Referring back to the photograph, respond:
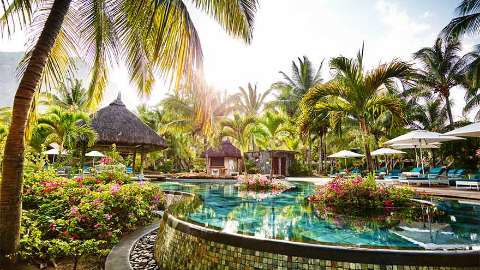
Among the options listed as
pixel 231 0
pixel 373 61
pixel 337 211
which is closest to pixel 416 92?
pixel 373 61

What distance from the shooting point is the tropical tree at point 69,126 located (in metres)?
14.7

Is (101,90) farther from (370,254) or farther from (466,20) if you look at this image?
(466,20)

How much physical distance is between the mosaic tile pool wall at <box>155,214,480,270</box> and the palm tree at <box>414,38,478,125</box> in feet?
73.2

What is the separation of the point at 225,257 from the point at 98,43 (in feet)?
14.3

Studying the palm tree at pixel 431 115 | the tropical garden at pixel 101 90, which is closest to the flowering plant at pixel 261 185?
the tropical garden at pixel 101 90

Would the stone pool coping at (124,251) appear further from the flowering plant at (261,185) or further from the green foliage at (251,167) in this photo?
the green foliage at (251,167)

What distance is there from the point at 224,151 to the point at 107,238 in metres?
23.5

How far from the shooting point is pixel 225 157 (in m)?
28.9

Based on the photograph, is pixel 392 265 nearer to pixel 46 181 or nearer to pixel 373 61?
pixel 46 181

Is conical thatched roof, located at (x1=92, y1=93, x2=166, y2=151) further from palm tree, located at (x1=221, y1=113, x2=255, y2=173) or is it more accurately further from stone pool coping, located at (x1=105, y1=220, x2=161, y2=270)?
stone pool coping, located at (x1=105, y1=220, x2=161, y2=270)

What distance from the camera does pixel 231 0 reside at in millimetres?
4145

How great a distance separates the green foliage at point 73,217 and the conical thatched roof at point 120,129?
30.7ft

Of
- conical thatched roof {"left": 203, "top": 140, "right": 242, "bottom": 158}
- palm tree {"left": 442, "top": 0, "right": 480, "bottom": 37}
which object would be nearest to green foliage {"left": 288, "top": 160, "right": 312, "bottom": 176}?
conical thatched roof {"left": 203, "top": 140, "right": 242, "bottom": 158}

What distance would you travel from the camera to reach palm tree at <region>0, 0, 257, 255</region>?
350 centimetres
